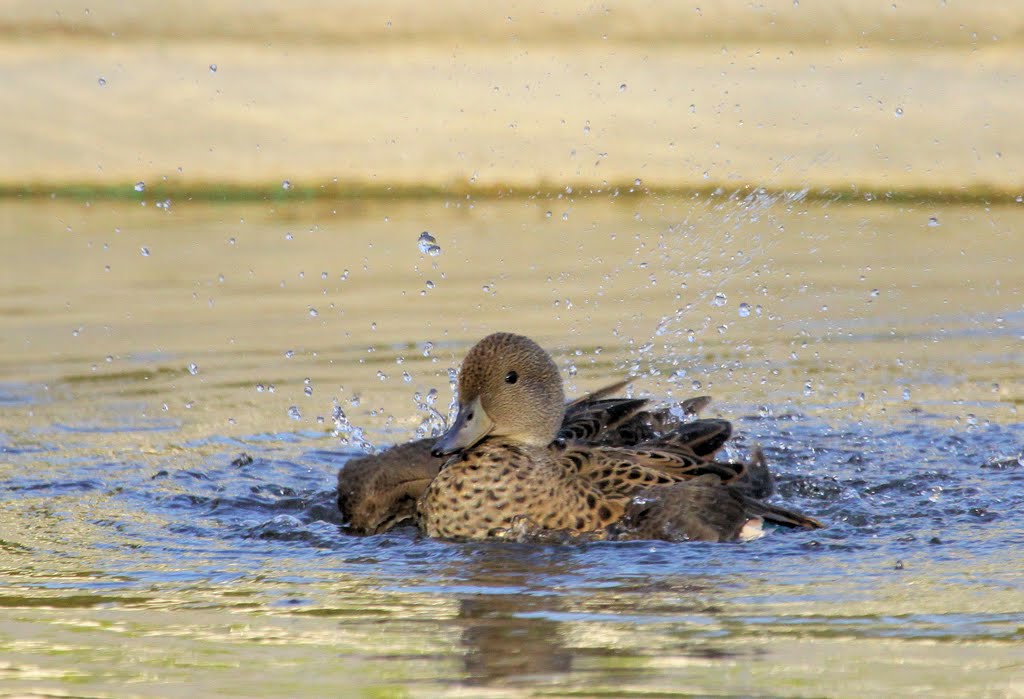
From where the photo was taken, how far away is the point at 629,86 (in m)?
16.9

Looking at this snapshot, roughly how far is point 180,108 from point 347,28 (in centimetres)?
301

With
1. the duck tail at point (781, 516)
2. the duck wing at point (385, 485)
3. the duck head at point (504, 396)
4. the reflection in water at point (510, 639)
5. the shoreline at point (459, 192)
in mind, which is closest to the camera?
the reflection in water at point (510, 639)

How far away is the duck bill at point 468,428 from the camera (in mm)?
5957

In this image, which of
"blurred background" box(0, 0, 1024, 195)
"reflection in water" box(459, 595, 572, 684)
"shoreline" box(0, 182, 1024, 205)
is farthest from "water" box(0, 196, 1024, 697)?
"blurred background" box(0, 0, 1024, 195)

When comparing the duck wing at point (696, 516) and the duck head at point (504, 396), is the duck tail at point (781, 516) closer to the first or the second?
the duck wing at point (696, 516)

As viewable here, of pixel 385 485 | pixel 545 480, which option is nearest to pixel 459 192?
pixel 385 485

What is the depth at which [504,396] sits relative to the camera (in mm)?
6008

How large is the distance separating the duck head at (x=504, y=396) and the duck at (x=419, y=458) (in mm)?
151

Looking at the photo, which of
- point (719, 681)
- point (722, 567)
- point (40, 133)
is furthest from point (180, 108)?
point (719, 681)

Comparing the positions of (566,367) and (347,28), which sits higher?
(347,28)

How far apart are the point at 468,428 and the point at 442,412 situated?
5.81 ft

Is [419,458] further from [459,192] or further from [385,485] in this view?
[459,192]

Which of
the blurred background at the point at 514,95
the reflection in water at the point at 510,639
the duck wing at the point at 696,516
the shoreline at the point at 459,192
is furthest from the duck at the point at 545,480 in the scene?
the blurred background at the point at 514,95

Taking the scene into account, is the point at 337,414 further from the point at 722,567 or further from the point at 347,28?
the point at 347,28
